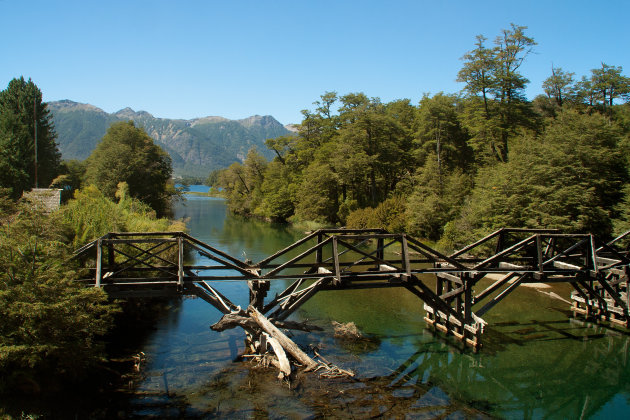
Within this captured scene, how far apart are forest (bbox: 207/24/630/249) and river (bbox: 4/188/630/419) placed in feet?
36.9

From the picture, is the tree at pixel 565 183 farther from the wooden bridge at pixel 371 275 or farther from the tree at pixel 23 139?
the tree at pixel 23 139

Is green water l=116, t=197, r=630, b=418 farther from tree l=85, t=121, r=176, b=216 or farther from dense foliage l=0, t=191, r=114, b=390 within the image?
tree l=85, t=121, r=176, b=216

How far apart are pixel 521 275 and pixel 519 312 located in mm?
5428

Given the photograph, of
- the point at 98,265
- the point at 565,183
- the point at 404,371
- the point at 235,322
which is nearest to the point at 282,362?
the point at 235,322

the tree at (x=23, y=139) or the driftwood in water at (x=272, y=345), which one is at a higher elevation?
the tree at (x=23, y=139)

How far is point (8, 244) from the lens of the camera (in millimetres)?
8555

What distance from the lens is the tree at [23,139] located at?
4488cm

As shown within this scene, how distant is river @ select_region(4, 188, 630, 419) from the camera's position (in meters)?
10.1

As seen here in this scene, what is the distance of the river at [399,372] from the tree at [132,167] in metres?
27.2

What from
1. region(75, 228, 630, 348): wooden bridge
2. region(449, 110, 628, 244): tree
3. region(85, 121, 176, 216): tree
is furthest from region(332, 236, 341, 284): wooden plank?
region(85, 121, 176, 216): tree

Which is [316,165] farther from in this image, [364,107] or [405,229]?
[405,229]

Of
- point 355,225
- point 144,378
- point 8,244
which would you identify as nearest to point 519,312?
point 144,378

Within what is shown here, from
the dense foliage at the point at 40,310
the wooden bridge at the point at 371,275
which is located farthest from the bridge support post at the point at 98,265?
the dense foliage at the point at 40,310


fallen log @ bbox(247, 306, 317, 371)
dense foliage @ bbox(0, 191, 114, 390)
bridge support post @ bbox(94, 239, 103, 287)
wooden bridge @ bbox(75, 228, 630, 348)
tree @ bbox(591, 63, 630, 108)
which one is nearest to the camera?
dense foliage @ bbox(0, 191, 114, 390)
